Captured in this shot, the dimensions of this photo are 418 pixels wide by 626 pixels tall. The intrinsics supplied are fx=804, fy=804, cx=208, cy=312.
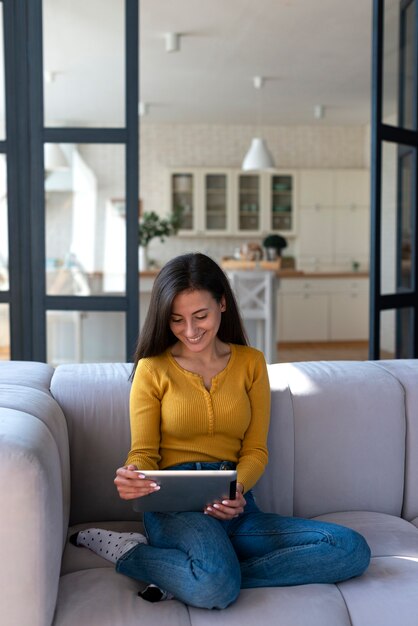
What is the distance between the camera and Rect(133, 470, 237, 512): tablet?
1777mm

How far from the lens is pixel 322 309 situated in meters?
A: 9.65

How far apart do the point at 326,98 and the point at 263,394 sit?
21.8 feet

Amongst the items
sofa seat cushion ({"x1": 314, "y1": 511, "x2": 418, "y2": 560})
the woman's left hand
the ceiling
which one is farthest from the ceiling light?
the woman's left hand

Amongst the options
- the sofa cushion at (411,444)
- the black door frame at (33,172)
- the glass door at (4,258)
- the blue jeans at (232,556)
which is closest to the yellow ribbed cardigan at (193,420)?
the blue jeans at (232,556)

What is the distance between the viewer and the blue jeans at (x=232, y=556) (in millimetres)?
1792

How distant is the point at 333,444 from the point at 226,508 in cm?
64

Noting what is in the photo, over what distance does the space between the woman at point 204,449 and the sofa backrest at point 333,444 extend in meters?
0.21

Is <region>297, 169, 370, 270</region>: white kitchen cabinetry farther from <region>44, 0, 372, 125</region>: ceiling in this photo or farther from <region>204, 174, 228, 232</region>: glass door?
<region>204, 174, 228, 232</region>: glass door

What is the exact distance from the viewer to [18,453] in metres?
1.65

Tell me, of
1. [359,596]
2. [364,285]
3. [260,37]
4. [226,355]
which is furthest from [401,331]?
[364,285]

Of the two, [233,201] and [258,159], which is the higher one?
[258,159]

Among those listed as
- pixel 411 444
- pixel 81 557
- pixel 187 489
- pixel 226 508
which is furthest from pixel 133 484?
pixel 411 444

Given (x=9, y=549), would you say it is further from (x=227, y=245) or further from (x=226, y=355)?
(x=227, y=245)

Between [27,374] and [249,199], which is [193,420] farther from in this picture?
[249,199]
